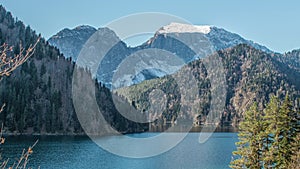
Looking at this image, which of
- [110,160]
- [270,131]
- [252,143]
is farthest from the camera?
[110,160]

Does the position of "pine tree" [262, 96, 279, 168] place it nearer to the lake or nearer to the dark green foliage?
the dark green foliage

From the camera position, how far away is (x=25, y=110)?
174 m

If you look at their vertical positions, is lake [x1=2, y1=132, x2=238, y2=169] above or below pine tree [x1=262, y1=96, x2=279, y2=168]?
below

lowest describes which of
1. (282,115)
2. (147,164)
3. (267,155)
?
(147,164)

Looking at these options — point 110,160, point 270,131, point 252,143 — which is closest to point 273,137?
point 270,131

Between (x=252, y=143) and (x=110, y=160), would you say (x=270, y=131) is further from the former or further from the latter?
(x=110, y=160)

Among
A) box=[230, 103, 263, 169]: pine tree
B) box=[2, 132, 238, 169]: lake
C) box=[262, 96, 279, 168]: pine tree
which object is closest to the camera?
box=[262, 96, 279, 168]: pine tree

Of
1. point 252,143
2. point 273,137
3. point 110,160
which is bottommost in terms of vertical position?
point 110,160

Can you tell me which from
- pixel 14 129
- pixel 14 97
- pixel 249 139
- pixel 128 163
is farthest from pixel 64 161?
pixel 14 97

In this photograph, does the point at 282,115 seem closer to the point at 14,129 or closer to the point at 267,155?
the point at 267,155

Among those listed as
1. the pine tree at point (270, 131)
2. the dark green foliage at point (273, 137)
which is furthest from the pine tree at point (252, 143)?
the pine tree at point (270, 131)

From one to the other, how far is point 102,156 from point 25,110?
85.7 metres

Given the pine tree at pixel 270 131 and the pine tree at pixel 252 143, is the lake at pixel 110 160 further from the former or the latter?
the pine tree at pixel 270 131

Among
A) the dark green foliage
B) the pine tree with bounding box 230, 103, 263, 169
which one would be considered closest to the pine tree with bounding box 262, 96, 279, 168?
the dark green foliage
